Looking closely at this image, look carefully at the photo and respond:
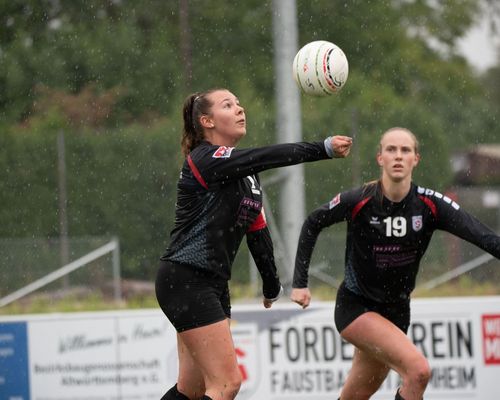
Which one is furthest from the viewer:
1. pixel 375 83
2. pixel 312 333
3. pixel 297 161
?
pixel 375 83

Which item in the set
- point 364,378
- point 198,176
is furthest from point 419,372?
point 198,176

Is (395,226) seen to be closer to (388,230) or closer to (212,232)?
(388,230)

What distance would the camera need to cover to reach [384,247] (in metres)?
5.86

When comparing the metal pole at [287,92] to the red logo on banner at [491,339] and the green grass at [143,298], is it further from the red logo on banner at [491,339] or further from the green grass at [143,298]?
the red logo on banner at [491,339]

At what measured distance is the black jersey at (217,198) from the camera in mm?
4820

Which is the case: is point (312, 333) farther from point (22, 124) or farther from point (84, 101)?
point (84, 101)

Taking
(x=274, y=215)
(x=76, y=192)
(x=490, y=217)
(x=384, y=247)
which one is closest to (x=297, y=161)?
(x=384, y=247)

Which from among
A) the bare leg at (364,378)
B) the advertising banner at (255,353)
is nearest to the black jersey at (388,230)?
the bare leg at (364,378)

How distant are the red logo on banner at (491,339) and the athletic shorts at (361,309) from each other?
6.59 ft

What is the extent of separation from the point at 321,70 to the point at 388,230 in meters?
1.00

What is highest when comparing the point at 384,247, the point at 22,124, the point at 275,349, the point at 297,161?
the point at 22,124

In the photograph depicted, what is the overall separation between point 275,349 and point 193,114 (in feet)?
10.8

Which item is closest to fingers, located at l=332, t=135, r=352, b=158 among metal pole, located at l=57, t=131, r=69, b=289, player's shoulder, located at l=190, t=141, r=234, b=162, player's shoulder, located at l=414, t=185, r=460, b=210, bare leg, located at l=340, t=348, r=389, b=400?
player's shoulder, located at l=190, t=141, r=234, b=162

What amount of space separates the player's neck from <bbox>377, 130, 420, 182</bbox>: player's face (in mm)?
45
